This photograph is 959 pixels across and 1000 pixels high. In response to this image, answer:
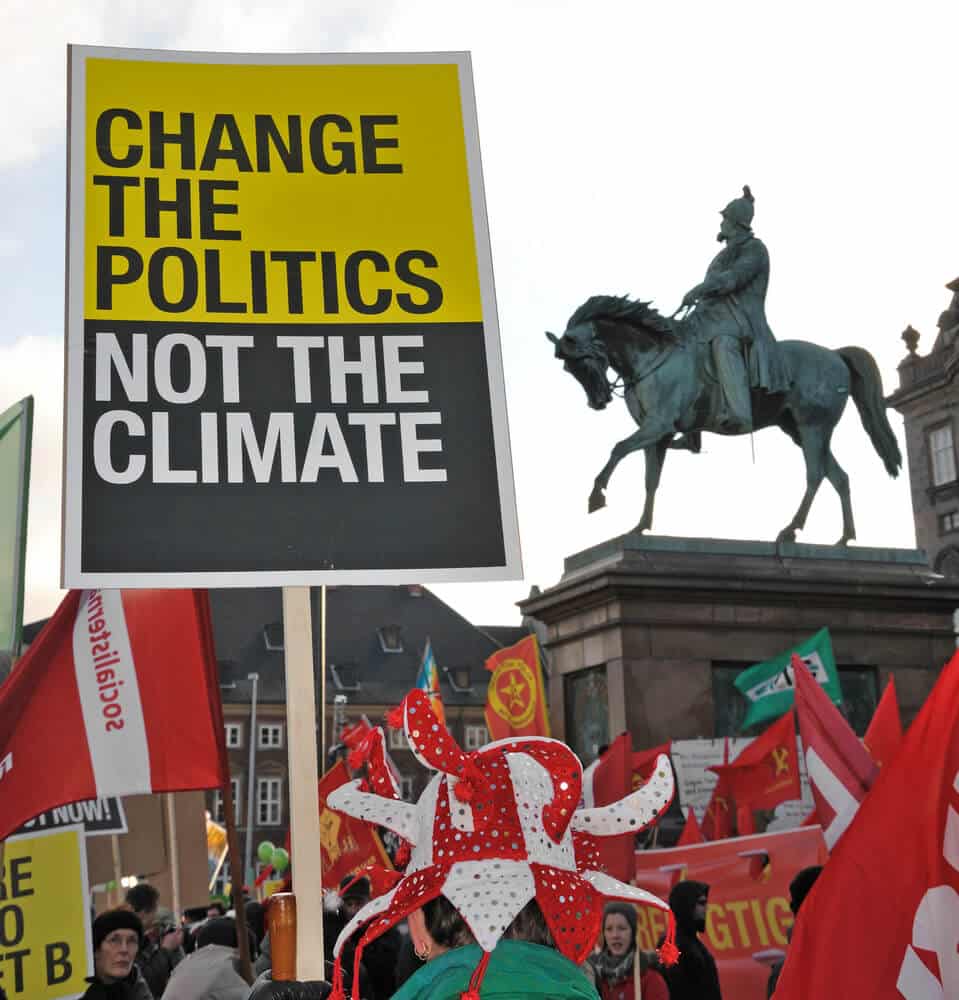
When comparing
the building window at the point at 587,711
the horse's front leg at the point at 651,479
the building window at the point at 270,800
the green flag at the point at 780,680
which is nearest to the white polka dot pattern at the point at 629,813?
the green flag at the point at 780,680

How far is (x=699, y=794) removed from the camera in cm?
1514

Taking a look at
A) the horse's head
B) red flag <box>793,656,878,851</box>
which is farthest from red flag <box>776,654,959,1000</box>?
the horse's head

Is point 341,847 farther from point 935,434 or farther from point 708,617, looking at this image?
point 935,434

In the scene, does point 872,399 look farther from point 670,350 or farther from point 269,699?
point 269,699

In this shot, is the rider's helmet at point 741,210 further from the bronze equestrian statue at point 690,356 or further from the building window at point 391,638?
the building window at point 391,638

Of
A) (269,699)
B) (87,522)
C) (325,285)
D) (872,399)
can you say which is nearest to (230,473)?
(87,522)

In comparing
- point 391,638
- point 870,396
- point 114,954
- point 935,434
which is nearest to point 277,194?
point 114,954

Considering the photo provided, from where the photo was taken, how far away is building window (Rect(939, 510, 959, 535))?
53506 mm

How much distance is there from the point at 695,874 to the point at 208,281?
572cm

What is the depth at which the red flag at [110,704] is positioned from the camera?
214 inches

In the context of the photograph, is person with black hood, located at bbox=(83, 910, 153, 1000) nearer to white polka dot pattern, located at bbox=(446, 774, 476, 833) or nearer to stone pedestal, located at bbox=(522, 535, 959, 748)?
white polka dot pattern, located at bbox=(446, 774, 476, 833)

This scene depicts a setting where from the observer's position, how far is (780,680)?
52.0ft

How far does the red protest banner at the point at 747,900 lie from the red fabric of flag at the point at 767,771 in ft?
12.3

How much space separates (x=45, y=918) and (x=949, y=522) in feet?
165
